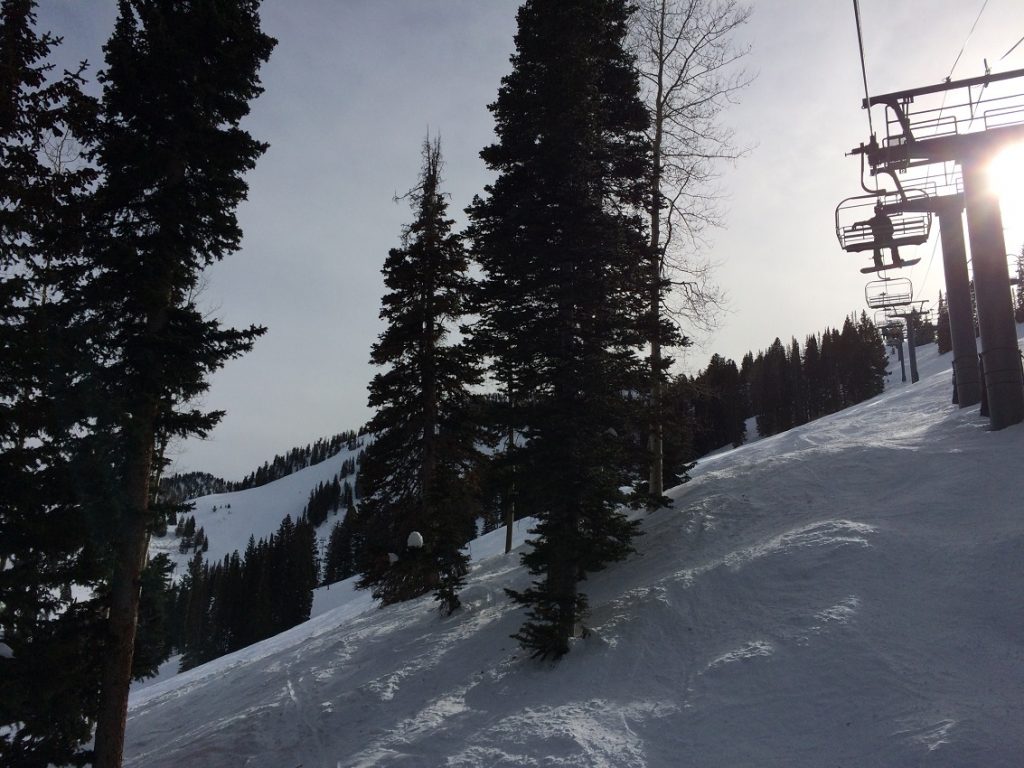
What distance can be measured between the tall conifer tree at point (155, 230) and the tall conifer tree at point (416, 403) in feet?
30.0

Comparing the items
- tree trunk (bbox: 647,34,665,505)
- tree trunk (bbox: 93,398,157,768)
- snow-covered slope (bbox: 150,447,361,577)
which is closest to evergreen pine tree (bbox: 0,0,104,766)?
tree trunk (bbox: 93,398,157,768)

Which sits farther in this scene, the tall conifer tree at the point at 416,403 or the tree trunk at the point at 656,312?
the tall conifer tree at the point at 416,403

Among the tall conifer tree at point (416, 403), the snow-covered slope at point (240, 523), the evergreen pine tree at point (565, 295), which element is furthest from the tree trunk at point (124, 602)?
the snow-covered slope at point (240, 523)

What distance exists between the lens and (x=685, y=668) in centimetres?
879

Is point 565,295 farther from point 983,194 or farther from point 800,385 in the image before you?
point 800,385

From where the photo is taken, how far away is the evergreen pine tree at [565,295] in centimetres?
1092

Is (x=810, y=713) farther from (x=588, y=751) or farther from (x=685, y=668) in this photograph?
(x=588, y=751)

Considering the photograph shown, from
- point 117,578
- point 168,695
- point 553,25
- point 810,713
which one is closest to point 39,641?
point 117,578

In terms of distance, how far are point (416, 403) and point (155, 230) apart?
10.3 m

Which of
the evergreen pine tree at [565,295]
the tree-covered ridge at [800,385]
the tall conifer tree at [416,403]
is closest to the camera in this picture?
the evergreen pine tree at [565,295]

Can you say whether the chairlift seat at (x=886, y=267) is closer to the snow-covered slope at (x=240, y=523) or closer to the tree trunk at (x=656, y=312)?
the tree trunk at (x=656, y=312)

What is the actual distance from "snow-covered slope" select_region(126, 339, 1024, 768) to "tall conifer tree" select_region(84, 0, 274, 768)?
449 centimetres

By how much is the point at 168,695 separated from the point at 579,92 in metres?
20.6

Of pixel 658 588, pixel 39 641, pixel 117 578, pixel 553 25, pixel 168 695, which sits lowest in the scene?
pixel 168 695
